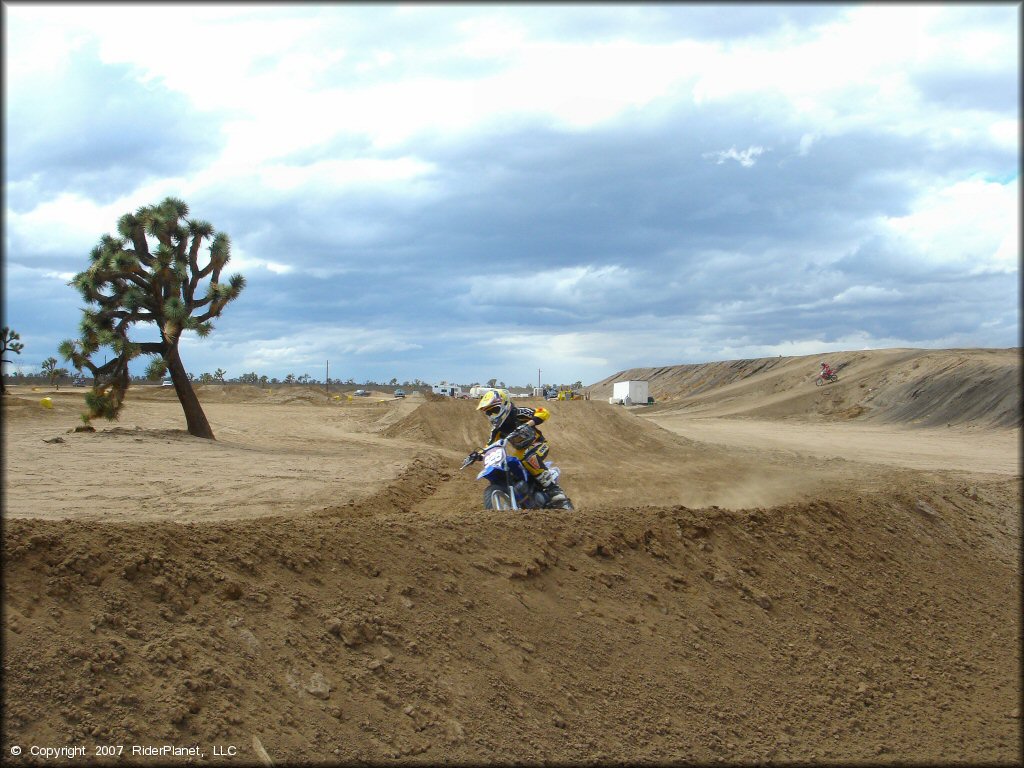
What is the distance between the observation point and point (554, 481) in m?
10.8

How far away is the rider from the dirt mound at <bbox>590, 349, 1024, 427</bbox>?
31.2 m

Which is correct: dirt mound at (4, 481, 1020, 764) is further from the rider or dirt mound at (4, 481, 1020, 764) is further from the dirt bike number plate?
the rider

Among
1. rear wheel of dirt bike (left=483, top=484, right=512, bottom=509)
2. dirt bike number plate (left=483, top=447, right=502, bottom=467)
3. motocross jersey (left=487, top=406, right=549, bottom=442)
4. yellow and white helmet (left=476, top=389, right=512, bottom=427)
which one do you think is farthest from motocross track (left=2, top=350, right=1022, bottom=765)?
yellow and white helmet (left=476, top=389, right=512, bottom=427)

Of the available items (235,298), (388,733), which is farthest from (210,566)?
(235,298)

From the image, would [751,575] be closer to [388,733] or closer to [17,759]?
[388,733]

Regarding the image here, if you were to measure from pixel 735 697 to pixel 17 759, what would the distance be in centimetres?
519

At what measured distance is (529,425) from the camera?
10797 millimetres

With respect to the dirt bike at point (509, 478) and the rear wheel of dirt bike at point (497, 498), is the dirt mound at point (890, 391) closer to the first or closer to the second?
the dirt bike at point (509, 478)

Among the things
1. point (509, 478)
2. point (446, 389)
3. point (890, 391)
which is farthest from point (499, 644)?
point (446, 389)

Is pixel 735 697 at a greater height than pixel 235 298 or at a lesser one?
lesser

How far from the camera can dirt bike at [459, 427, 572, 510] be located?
10.1m

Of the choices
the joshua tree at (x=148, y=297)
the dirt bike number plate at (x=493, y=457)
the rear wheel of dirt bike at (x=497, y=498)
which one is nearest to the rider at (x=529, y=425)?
the rear wheel of dirt bike at (x=497, y=498)

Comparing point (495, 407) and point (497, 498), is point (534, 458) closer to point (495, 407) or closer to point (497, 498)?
point (497, 498)

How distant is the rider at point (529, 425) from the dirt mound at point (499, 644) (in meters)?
1.90
